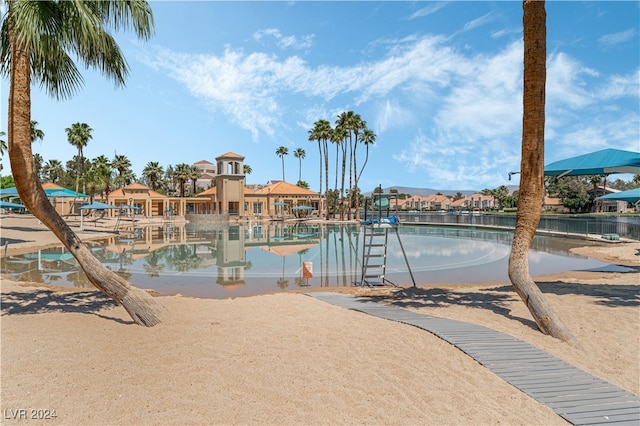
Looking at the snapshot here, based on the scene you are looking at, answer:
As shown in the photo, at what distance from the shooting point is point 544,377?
15.0 ft

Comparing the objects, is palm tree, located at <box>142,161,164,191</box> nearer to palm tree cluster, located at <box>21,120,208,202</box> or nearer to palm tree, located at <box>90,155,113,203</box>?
palm tree cluster, located at <box>21,120,208,202</box>

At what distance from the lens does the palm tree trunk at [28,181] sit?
19.3ft

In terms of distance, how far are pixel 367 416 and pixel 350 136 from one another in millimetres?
52529

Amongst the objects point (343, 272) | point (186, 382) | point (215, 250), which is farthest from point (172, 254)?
point (186, 382)

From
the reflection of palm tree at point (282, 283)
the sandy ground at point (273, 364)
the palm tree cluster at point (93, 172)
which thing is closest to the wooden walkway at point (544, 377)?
the sandy ground at point (273, 364)

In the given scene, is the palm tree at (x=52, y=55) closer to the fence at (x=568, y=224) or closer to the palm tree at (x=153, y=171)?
the fence at (x=568, y=224)

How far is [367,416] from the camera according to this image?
12.1 feet

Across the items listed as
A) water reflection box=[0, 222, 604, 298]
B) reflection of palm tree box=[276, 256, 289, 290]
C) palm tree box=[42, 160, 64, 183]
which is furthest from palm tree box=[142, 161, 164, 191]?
reflection of palm tree box=[276, 256, 289, 290]

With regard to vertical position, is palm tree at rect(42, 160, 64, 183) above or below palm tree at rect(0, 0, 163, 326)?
above

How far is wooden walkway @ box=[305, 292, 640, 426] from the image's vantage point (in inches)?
151

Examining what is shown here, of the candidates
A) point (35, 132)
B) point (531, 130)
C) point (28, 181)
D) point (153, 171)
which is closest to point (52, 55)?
point (28, 181)

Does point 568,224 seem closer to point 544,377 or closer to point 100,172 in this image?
point 544,377

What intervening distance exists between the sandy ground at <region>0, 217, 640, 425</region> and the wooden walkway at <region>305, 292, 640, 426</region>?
21 cm

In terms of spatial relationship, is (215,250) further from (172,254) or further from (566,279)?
(566,279)
